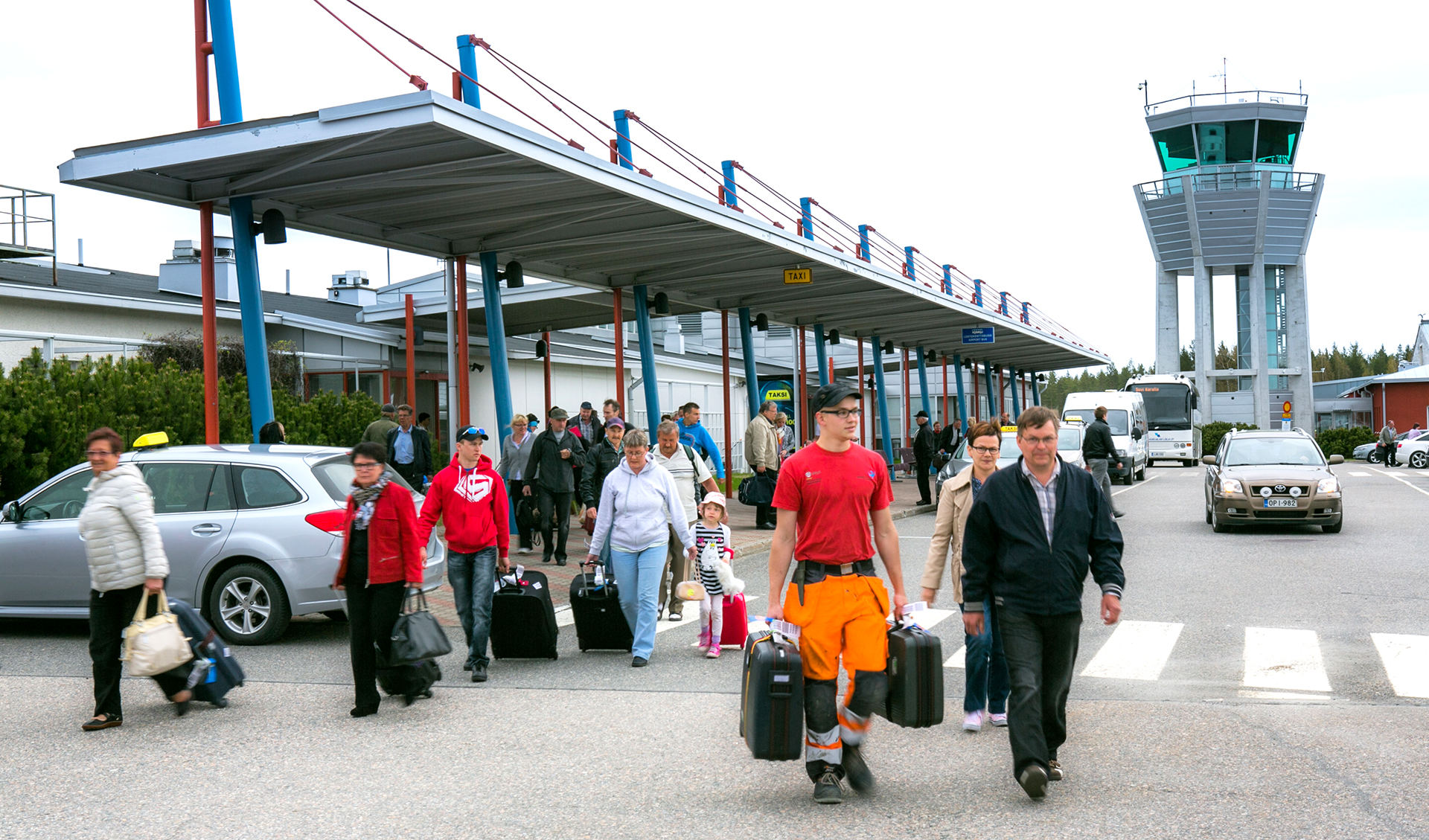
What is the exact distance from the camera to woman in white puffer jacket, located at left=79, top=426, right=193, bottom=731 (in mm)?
6984

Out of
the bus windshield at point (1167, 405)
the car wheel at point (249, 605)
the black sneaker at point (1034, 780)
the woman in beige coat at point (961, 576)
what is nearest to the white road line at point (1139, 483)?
the bus windshield at point (1167, 405)

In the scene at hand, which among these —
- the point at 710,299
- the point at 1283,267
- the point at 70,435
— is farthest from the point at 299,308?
the point at 1283,267

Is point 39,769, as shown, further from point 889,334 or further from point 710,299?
point 889,334

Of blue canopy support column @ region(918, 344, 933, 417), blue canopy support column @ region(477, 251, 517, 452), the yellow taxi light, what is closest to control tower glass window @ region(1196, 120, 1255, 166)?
blue canopy support column @ region(918, 344, 933, 417)

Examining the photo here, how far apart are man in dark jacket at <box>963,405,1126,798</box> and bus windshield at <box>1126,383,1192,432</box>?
4016 cm

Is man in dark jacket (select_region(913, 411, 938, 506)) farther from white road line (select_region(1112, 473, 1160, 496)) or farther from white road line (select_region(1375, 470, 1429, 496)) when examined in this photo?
white road line (select_region(1375, 470, 1429, 496))

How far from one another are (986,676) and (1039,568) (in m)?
1.52

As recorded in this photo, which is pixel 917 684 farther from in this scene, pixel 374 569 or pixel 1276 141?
pixel 1276 141

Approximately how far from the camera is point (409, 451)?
14820 mm

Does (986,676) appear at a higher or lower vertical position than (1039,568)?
lower


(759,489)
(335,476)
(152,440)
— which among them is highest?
(152,440)

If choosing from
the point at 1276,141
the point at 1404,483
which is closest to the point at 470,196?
the point at 1404,483

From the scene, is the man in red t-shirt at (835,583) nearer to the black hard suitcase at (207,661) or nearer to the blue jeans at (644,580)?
the blue jeans at (644,580)

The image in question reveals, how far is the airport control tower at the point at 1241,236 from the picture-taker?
65312mm
